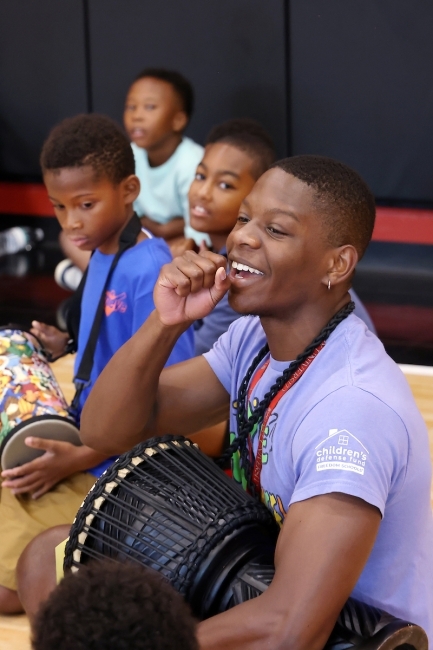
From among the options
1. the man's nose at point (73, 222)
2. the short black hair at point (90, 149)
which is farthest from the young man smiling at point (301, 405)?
the short black hair at point (90, 149)

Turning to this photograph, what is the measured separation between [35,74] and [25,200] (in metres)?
0.83

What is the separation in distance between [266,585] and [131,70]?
188 inches

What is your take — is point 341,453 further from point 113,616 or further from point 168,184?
point 168,184

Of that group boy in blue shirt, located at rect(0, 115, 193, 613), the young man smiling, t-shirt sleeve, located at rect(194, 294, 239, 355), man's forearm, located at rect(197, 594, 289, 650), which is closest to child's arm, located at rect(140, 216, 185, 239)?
t-shirt sleeve, located at rect(194, 294, 239, 355)

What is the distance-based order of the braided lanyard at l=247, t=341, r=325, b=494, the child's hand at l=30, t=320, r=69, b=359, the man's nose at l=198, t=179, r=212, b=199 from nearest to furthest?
the braided lanyard at l=247, t=341, r=325, b=494 → the child's hand at l=30, t=320, r=69, b=359 → the man's nose at l=198, t=179, r=212, b=199

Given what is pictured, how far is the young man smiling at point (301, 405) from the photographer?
132cm

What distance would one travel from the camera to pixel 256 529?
1.52 metres

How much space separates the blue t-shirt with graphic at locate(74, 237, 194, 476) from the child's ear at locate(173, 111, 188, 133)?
2384mm

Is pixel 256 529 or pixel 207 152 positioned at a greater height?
pixel 207 152

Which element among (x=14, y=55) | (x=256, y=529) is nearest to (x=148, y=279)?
(x=256, y=529)

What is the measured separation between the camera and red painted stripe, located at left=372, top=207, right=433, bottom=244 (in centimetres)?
511

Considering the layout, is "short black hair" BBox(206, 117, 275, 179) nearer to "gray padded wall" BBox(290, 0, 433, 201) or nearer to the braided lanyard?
the braided lanyard

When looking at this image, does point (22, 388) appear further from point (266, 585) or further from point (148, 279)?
point (266, 585)

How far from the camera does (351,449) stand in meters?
1.36
